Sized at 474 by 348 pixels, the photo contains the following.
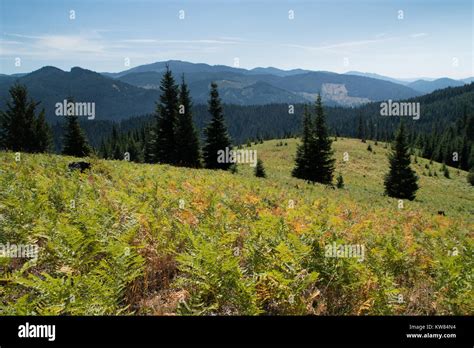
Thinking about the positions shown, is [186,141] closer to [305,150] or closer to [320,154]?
[305,150]

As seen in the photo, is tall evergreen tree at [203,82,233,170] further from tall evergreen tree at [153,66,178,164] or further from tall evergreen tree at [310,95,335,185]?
tall evergreen tree at [310,95,335,185]

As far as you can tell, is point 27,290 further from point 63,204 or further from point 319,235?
point 319,235

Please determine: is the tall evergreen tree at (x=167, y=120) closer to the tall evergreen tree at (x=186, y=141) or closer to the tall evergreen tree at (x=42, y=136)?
the tall evergreen tree at (x=186, y=141)

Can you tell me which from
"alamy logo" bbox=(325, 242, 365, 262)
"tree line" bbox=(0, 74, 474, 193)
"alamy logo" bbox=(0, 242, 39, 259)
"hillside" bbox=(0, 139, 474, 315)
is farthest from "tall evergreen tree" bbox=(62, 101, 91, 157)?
"alamy logo" bbox=(325, 242, 365, 262)

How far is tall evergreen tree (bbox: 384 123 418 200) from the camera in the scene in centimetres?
4419

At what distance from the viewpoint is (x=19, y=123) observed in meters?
44.0

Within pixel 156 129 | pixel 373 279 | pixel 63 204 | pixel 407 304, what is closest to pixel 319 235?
pixel 373 279

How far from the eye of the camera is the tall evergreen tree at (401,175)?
44188 millimetres

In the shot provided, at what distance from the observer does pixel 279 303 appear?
4.24 metres

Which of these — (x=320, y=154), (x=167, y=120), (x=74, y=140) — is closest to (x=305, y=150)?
(x=320, y=154)

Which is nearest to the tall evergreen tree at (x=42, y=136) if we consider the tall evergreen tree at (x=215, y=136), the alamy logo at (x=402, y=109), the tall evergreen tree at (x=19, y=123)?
the tall evergreen tree at (x=19, y=123)
